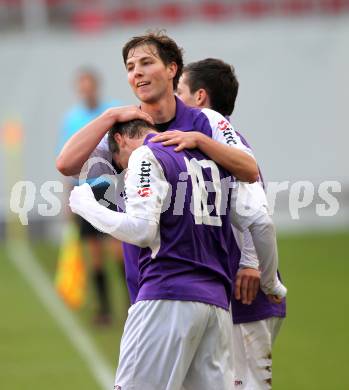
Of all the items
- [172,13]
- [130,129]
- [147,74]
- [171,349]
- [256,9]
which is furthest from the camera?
[256,9]

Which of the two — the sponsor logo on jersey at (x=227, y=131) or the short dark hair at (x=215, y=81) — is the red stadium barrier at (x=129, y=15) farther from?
the sponsor logo on jersey at (x=227, y=131)

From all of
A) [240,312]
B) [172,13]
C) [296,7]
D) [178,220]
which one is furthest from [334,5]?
[178,220]

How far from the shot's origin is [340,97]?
695 inches

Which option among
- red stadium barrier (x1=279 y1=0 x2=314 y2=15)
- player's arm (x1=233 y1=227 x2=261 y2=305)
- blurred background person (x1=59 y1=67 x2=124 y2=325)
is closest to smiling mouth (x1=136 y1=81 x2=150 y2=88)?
player's arm (x1=233 y1=227 x2=261 y2=305)

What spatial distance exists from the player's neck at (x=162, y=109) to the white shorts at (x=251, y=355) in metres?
1.26

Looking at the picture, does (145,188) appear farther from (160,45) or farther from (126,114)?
(160,45)

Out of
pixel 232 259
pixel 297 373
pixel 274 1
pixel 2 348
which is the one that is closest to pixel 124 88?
pixel 274 1

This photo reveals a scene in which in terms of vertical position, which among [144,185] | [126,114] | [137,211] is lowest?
[137,211]

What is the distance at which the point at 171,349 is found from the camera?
4922mm

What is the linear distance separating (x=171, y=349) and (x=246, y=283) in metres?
0.80

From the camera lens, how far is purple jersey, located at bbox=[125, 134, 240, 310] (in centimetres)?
485

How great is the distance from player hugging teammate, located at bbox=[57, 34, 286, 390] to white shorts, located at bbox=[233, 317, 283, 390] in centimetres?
56

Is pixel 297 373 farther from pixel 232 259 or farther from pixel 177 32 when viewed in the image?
pixel 177 32

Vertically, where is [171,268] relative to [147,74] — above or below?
below
